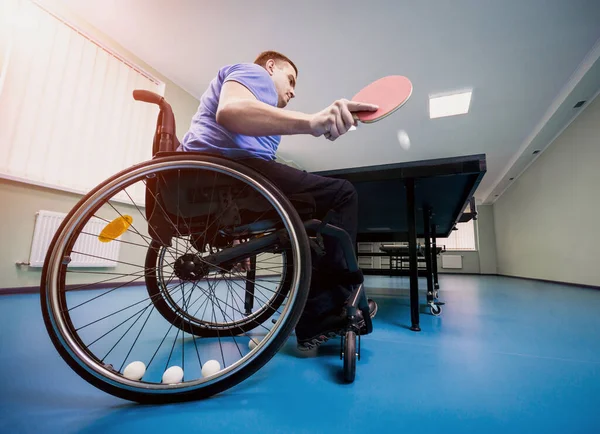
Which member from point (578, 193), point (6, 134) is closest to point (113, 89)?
point (6, 134)

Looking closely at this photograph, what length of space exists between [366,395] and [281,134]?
68 cm

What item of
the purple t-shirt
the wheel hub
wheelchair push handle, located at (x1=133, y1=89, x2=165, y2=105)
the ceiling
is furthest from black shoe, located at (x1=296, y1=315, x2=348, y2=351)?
the ceiling

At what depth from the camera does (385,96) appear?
749 mm

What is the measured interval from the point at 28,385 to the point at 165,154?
68 cm

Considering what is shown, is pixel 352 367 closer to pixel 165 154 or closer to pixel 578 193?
pixel 165 154

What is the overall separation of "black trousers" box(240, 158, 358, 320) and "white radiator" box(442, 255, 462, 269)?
9507 millimetres

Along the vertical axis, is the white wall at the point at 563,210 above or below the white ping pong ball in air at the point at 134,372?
above

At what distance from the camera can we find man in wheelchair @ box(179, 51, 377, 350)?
0.64m

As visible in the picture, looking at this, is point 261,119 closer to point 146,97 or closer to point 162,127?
point 162,127

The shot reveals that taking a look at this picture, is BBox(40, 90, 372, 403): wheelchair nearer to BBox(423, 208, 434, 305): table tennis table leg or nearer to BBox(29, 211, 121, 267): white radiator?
BBox(423, 208, 434, 305): table tennis table leg

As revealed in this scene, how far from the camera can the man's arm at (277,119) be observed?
0.64 m

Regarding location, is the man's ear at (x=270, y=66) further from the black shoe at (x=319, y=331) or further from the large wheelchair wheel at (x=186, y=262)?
the black shoe at (x=319, y=331)

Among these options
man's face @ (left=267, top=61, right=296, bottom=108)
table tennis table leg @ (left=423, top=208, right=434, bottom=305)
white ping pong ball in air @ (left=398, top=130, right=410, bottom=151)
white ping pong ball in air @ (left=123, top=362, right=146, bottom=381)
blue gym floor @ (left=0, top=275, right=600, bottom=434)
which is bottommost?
blue gym floor @ (left=0, top=275, right=600, bottom=434)

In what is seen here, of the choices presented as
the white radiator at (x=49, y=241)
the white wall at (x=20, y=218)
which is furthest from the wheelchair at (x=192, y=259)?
the white wall at (x=20, y=218)
